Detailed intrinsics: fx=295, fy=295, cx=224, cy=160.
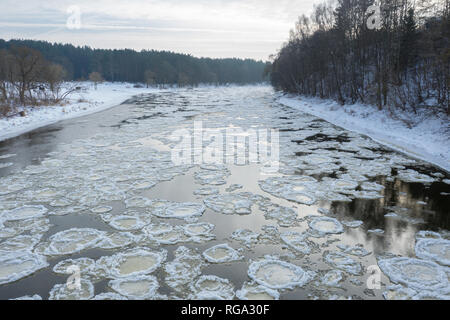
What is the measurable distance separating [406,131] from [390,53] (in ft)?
33.4

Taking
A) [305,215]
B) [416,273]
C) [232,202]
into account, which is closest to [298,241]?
[305,215]

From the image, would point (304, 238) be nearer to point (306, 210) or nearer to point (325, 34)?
point (306, 210)

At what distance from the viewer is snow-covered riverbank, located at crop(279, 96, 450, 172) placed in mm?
10508

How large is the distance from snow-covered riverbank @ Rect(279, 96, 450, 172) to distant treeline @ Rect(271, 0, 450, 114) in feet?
2.72

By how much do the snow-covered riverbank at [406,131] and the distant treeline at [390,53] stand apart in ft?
2.72

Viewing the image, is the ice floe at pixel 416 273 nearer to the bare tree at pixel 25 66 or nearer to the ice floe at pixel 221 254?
the ice floe at pixel 221 254

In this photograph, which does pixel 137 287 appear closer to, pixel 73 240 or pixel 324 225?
pixel 73 240

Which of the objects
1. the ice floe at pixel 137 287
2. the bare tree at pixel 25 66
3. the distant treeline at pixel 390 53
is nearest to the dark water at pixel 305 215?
the ice floe at pixel 137 287

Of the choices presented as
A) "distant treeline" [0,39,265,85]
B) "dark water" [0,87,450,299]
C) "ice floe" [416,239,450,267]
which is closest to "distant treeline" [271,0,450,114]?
"dark water" [0,87,450,299]

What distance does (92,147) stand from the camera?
12.2 metres

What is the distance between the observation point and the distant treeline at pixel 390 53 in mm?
15052

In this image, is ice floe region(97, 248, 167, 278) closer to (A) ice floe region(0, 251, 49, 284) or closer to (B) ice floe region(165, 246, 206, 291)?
(B) ice floe region(165, 246, 206, 291)

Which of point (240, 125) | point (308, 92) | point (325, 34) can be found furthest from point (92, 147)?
point (308, 92)
